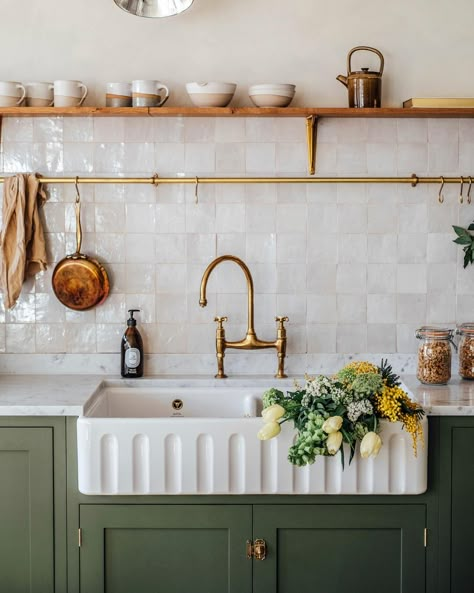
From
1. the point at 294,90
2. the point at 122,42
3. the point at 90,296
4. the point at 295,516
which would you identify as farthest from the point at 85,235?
the point at 295,516

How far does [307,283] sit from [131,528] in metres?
1.05

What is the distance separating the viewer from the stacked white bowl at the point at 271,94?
2689 millimetres

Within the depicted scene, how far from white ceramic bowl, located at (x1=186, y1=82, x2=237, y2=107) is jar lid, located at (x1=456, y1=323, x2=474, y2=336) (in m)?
1.10

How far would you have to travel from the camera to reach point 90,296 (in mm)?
2824

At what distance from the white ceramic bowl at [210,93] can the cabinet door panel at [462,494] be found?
129 centimetres

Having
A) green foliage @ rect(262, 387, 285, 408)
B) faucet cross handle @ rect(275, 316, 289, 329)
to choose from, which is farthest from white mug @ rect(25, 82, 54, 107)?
green foliage @ rect(262, 387, 285, 408)

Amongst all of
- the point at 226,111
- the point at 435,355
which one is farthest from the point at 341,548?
the point at 226,111

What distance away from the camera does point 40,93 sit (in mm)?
2750

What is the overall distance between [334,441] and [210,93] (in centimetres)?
124

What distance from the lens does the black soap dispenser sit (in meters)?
2.81

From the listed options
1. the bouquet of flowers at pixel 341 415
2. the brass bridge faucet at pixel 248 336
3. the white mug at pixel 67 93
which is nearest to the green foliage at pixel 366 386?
the bouquet of flowers at pixel 341 415

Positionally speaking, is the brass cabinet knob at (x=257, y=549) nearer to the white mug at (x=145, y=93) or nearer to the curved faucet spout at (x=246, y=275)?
the curved faucet spout at (x=246, y=275)

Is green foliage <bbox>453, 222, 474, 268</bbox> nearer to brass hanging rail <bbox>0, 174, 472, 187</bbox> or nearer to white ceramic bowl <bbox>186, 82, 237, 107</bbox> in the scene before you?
brass hanging rail <bbox>0, 174, 472, 187</bbox>

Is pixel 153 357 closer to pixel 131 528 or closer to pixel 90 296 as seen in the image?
pixel 90 296
